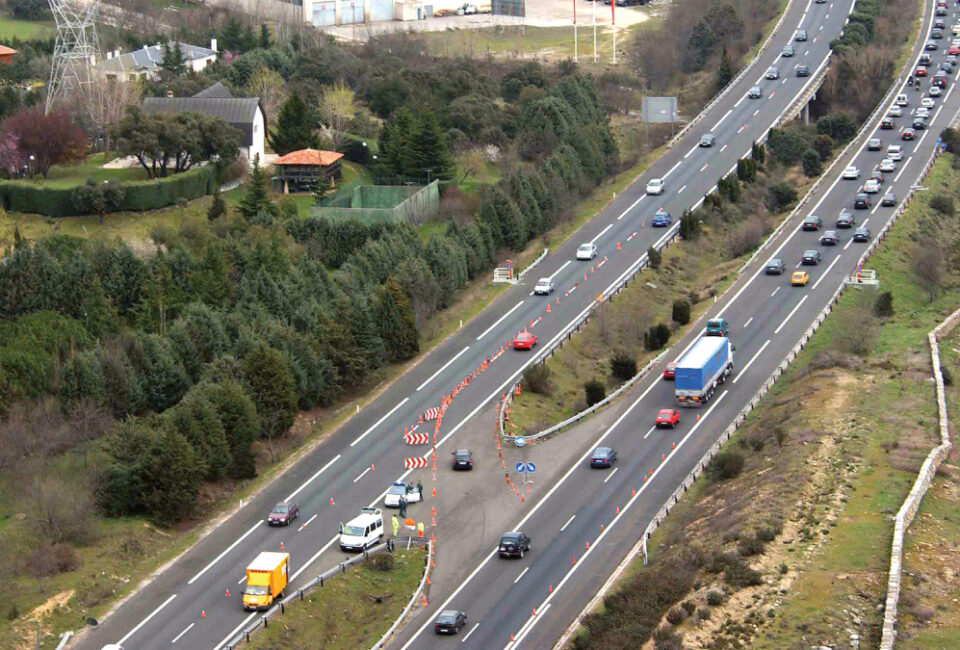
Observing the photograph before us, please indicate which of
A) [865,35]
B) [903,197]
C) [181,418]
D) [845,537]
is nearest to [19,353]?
[181,418]

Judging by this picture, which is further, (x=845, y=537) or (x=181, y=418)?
(x=181, y=418)

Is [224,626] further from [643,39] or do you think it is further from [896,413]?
[643,39]

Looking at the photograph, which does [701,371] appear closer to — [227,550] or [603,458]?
[603,458]

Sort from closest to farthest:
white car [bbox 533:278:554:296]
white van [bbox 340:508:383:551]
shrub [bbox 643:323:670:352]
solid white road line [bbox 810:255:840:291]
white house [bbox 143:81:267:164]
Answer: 1. white van [bbox 340:508:383:551]
2. shrub [bbox 643:323:670:352]
3. solid white road line [bbox 810:255:840:291]
4. white car [bbox 533:278:554:296]
5. white house [bbox 143:81:267:164]

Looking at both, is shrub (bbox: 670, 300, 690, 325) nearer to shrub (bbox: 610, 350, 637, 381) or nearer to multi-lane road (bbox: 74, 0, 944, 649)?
multi-lane road (bbox: 74, 0, 944, 649)

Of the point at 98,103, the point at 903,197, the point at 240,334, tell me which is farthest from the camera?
the point at 98,103

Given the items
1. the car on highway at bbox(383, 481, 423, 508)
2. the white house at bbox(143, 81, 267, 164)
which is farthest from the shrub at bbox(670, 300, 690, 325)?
the white house at bbox(143, 81, 267, 164)

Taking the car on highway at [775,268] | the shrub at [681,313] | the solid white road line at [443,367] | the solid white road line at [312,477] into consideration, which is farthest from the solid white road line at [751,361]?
the solid white road line at [312,477]

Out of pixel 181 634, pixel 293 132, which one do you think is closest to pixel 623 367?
pixel 181 634
